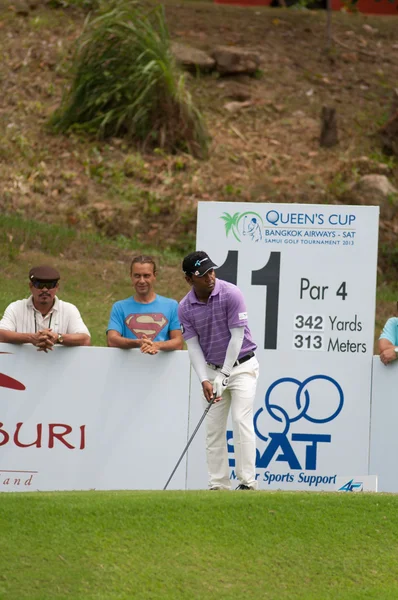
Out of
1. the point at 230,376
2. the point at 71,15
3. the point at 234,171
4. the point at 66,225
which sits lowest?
the point at 230,376

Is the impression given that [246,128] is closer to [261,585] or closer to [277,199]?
[277,199]

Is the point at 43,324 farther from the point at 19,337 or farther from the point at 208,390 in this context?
the point at 208,390

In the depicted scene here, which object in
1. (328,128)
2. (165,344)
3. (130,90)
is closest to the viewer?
(165,344)

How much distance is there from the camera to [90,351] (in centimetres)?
929

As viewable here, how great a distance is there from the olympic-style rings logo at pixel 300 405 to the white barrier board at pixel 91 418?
0.74m

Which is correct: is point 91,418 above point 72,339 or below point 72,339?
below

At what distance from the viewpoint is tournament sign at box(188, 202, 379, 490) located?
9.34m

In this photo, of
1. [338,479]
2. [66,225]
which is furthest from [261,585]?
[66,225]

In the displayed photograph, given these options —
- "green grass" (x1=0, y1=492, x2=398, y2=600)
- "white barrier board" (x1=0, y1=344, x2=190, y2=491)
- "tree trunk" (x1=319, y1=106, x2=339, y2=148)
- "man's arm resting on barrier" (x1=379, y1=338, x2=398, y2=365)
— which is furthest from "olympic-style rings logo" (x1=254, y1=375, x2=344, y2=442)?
"tree trunk" (x1=319, y1=106, x2=339, y2=148)

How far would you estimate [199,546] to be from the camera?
6.64 meters

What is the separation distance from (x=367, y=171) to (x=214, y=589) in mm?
13852

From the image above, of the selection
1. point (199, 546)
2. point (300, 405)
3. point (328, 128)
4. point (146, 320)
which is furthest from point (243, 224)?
point (328, 128)

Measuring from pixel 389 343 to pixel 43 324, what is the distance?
9.77 feet

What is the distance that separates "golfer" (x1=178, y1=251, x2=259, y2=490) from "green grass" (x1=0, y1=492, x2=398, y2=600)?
42.4 inches
